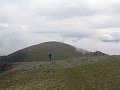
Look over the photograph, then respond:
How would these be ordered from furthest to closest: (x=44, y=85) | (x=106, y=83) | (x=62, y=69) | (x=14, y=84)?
(x=62, y=69), (x=14, y=84), (x=44, y=85), (x=106, y=83)

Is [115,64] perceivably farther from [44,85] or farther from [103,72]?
[44,85]

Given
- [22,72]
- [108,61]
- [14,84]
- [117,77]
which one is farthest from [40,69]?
[117,77]

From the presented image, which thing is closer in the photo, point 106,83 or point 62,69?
point 106,83

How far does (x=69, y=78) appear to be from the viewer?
65812 mm

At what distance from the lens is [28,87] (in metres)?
64.4

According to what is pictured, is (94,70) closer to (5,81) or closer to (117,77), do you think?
(117,77)

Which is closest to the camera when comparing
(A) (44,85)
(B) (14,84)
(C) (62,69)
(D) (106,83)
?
(D) (106,83)

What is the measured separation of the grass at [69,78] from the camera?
60156 mm

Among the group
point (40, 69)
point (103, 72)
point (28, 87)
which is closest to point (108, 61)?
point (103, 72)

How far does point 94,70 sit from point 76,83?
885cm

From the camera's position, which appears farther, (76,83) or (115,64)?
(115,64)

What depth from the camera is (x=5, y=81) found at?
73.6 metres

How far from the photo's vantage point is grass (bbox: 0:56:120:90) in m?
60.2

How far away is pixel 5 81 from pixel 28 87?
11039mm
